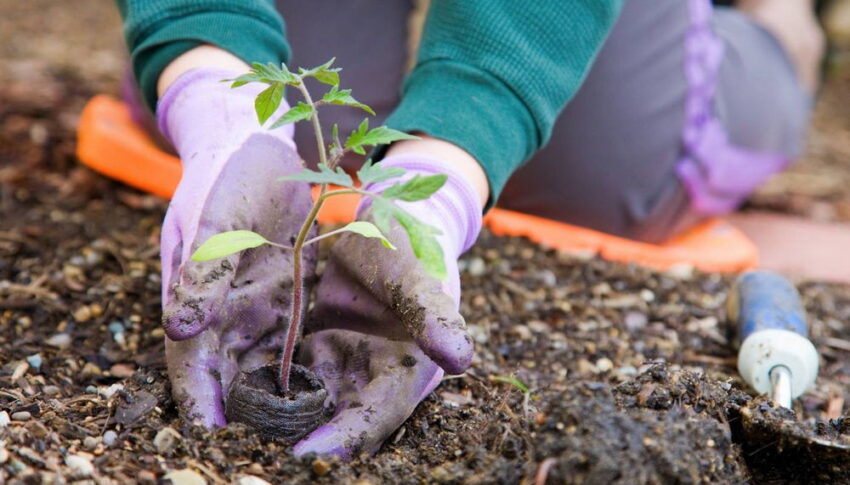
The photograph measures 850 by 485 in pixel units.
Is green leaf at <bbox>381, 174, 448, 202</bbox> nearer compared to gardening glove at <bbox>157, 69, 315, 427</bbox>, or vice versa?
green leaf at <bbox>381, 174, 448, 202</bbox>

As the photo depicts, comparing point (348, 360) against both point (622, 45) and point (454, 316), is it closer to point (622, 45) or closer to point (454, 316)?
point (454, 316)

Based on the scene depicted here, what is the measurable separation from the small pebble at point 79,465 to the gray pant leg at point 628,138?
119 cm

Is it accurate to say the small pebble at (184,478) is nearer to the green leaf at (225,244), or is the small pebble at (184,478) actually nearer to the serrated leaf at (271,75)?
the green leaf at (225,244)

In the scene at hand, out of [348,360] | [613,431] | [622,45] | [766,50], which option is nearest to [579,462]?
[613,431]

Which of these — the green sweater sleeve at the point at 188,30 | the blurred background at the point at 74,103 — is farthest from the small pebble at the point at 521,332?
the blurred background at the point at 74,103

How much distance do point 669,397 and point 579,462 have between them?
0.21 meters

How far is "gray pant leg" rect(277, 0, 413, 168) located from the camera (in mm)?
1883

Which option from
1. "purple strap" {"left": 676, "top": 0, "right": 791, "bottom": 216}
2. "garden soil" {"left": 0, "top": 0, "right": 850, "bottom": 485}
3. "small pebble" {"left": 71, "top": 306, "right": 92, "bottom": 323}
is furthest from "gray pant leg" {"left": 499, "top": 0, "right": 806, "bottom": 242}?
"small pebble" {"left": 71, "top": 306, "right": 92, "bottom": 323}

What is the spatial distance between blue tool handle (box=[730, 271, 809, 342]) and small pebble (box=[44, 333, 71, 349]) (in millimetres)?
1011

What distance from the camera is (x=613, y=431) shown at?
0.78 metres

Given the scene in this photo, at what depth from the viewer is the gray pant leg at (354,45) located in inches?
74.1

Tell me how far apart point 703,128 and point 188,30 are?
113 centimetres

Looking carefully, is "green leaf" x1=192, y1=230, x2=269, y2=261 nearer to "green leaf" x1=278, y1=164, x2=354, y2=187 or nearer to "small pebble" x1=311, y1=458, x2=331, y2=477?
"green leaf" x1=278, y1=164, x2=354, y2=187

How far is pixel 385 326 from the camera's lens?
103cm
